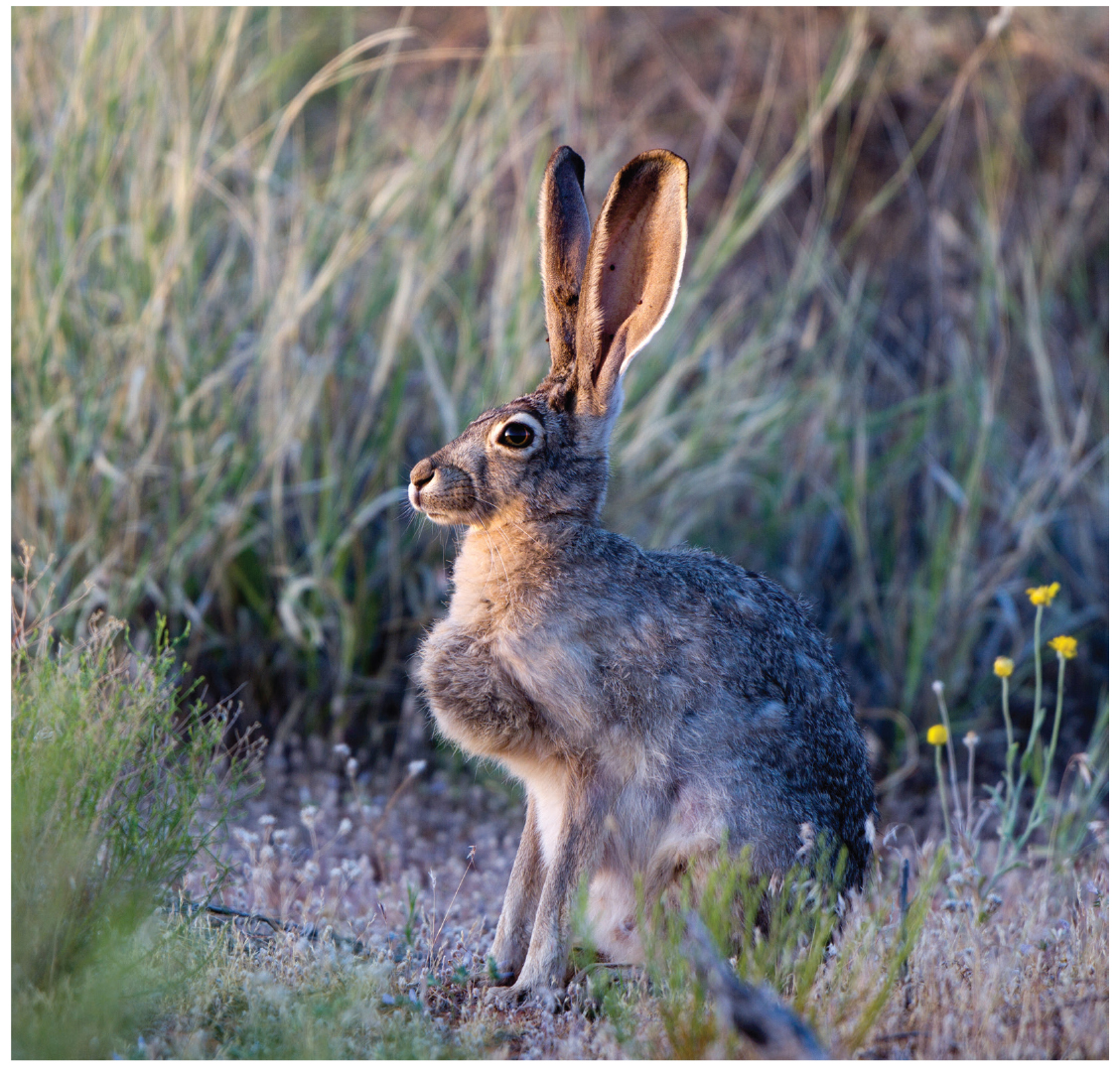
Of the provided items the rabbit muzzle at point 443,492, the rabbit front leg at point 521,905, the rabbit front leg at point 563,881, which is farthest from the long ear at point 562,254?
the rabbit front leg at point 521,905

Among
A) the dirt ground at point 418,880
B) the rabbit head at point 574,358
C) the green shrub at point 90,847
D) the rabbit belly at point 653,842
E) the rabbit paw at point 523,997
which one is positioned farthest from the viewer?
the rabbit head at point 574,358

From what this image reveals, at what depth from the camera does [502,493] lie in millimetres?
3496

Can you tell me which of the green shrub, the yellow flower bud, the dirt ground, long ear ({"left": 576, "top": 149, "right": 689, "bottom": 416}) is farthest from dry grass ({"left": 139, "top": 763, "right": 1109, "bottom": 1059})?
long ear ({"left": 576, "top": 149, "right": 689, "bottom": 416})

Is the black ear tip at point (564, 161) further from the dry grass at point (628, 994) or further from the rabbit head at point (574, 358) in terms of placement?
the dry grass at point (628, 994)

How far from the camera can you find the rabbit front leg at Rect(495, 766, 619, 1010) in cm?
322

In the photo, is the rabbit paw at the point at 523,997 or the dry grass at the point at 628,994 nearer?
the dry grass at the point at 628,994

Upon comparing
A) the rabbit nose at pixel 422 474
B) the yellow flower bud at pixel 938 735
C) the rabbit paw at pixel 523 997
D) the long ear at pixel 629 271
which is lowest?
the rabbit paw at pixel 523 997

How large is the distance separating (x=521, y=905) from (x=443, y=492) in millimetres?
1134

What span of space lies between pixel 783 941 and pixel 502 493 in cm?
134

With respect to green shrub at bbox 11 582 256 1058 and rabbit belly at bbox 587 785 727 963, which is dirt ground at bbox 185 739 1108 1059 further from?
green shrub at bbox 11 582 256 1058

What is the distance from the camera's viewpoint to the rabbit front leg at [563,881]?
10.6ft

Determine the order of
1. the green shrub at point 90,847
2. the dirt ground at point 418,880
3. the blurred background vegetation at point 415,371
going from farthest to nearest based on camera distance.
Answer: the blurred background vegetation at point 415,371, the dirt ground at point 418,880, the green shrub at point 90,847

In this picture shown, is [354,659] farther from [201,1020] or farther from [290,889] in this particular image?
[201,1020]

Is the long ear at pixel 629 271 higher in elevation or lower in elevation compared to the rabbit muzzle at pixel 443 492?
higher
